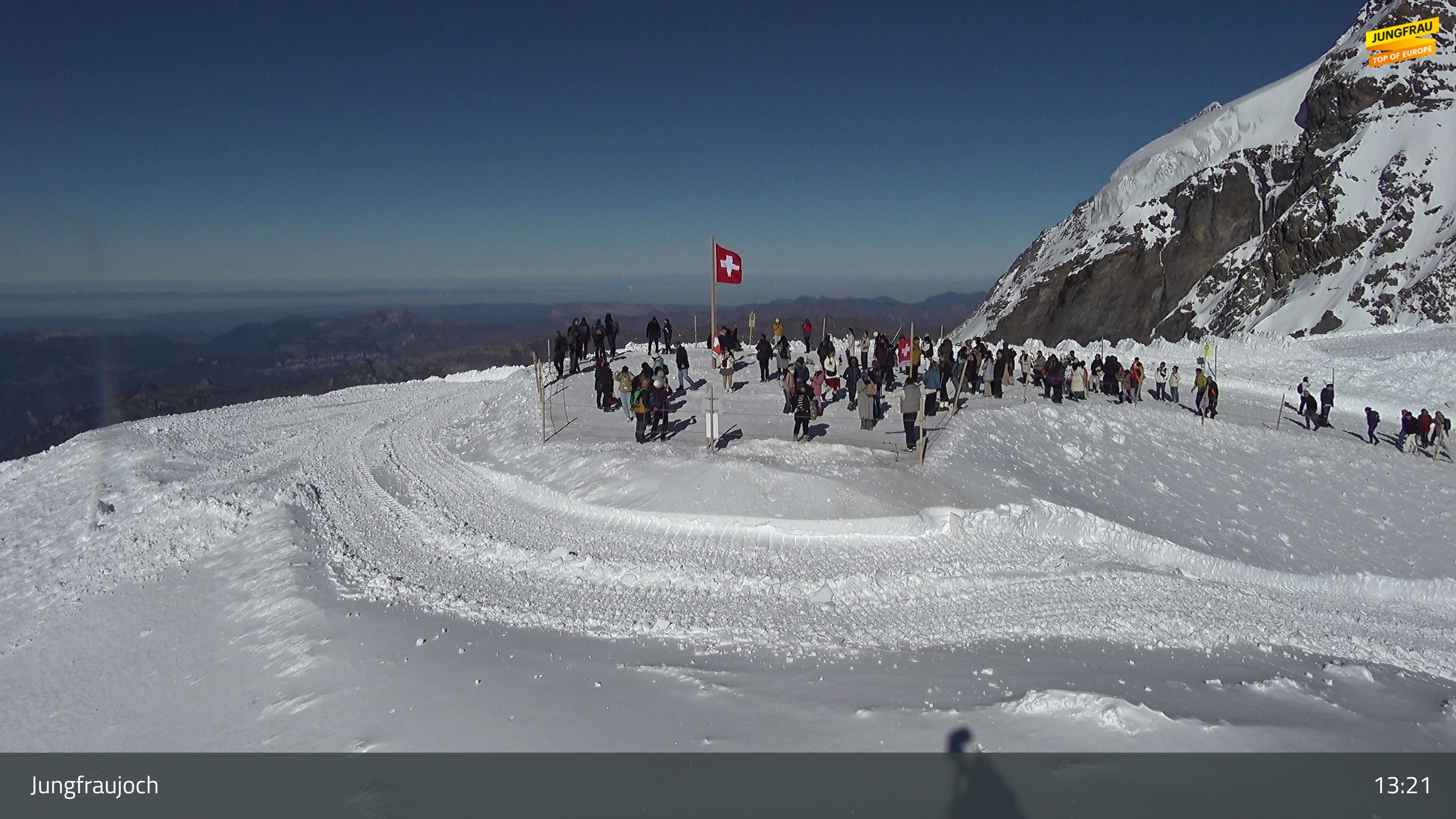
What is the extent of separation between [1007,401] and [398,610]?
17.7 meters

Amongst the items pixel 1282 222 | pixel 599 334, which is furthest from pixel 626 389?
pixel 1282 222

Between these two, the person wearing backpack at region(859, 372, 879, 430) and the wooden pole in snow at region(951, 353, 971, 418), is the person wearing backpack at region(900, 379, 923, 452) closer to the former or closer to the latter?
the person wearing backpack at region(859, 372, 879, 430)

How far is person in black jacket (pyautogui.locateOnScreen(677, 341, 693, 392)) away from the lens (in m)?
21.9

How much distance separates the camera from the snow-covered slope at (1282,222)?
46500 mm

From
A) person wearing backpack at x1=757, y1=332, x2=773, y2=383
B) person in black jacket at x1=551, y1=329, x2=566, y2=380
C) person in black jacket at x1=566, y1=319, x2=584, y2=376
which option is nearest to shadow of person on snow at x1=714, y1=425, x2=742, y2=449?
person wearing backpack at x1=757, y1=332, x2=773, y2=383

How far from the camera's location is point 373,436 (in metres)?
22.0

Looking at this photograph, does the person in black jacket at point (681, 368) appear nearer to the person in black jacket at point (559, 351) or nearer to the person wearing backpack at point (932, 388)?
the person in black jacket at point (559, 351)

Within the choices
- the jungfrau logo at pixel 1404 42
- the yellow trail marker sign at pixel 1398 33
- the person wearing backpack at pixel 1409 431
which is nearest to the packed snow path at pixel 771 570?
the person wearing backpack at pixel 1409 431

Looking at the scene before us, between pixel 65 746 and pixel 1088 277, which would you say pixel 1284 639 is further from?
pixel 1088 277

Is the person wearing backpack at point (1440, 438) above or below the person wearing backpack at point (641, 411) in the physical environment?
below

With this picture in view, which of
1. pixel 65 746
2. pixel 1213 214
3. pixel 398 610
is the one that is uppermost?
pixel 1213 214

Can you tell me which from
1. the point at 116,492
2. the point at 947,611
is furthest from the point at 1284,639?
the point at 116,492
